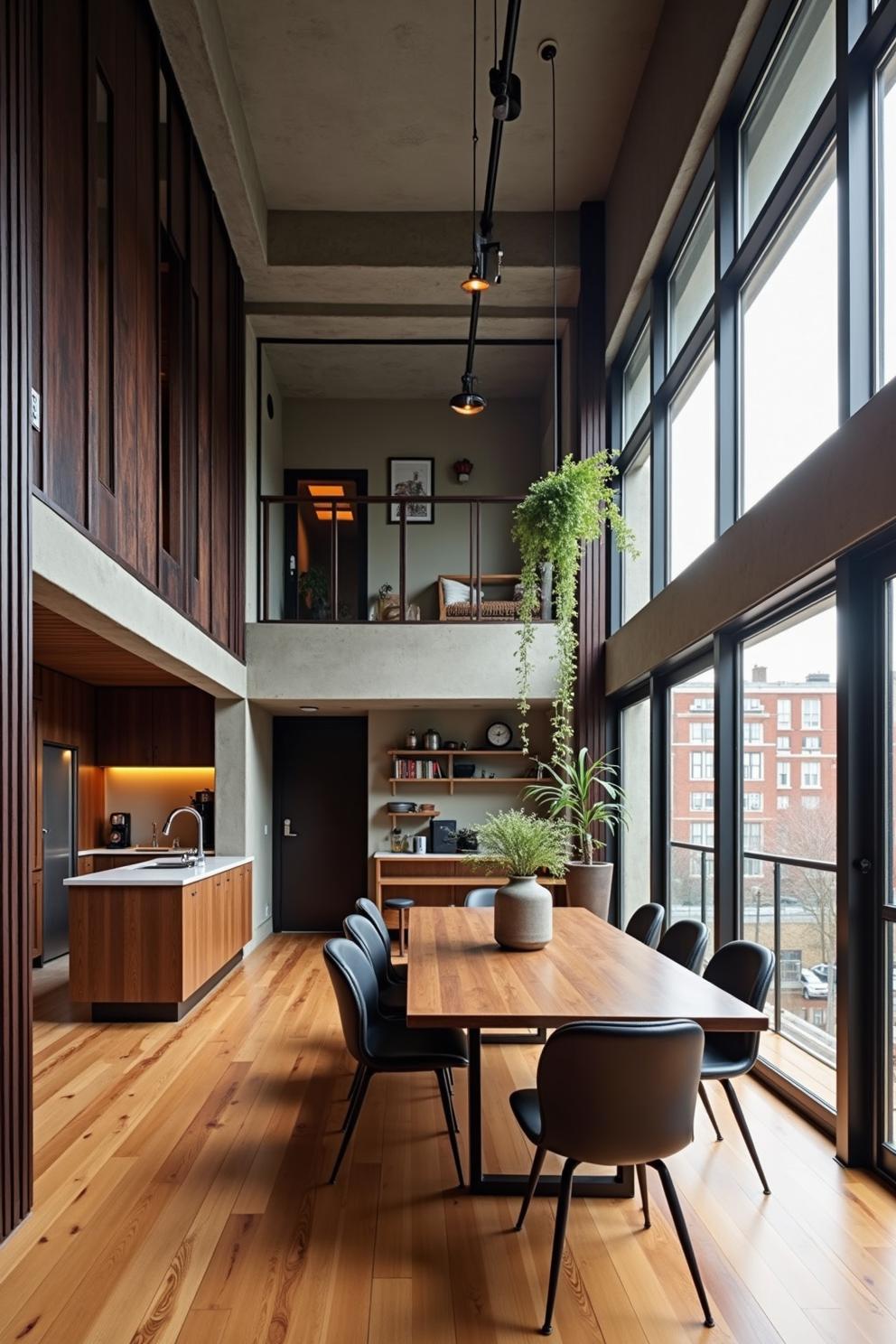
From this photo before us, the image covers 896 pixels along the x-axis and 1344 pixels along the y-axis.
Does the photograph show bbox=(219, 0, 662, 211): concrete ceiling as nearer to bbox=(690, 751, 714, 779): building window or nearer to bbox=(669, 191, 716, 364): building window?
bbox=(669, 191, 716, 364): building window

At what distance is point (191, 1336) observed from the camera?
8.08 ft

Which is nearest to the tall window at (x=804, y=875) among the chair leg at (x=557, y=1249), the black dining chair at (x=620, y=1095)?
the black dining chair at (x=620, y=1095)

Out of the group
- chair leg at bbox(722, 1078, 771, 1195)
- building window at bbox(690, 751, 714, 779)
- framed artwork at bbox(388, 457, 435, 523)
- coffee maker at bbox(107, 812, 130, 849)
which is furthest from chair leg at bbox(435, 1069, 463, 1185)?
framed artwork at bbox(388, 457, 435, 523)

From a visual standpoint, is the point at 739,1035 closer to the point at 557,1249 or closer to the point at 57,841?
the point at 557,1249

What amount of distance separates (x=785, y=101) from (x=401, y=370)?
5.65m

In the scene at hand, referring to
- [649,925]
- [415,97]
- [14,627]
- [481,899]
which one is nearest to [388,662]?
[481,899]

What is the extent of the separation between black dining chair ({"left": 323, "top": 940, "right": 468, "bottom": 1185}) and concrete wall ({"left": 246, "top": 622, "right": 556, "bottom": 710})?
14.3 feet

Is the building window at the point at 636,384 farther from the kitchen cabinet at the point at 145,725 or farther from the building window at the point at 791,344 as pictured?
the kitchen cabinet at the point at 145,725

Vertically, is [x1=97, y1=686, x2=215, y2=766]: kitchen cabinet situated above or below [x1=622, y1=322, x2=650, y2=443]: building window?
below

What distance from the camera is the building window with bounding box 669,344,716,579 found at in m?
5.38

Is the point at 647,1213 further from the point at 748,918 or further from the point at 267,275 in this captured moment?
the point at 267,275

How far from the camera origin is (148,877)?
5773mm

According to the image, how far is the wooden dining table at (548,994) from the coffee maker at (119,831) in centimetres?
544

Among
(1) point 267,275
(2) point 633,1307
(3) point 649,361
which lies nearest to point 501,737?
(3) point 649,361
